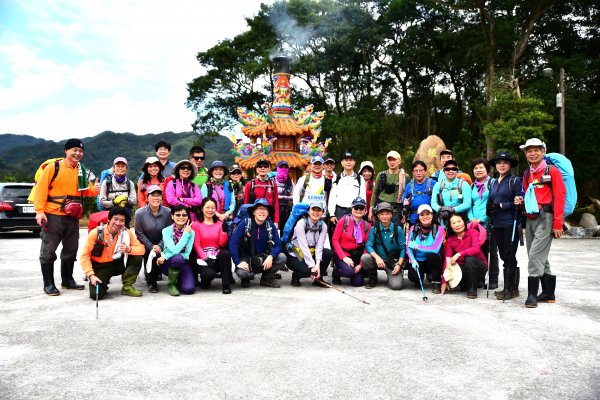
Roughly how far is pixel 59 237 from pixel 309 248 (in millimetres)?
3134

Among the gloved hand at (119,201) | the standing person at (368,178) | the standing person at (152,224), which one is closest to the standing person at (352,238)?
the standing person at (368,178)

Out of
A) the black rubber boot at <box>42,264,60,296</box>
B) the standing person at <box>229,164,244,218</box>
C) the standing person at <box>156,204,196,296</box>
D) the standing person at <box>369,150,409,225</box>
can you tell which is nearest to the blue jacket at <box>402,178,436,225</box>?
the standing person at <box>369,150,409,225</box>

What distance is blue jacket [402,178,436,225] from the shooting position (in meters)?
6.72

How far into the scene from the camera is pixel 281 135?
20.1 m

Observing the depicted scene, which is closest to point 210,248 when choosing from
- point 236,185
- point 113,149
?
point 236,185

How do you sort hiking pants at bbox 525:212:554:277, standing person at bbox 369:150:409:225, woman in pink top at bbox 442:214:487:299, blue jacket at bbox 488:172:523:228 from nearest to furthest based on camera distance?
hiking pants at bbox 525:212:554:277 < blue jacket at bbox 488:172:523:228 < woman in pink top at bbox 442:214:487:299 < standing person at bbox 369:150:409:225

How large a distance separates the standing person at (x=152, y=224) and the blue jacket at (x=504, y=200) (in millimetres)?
4078

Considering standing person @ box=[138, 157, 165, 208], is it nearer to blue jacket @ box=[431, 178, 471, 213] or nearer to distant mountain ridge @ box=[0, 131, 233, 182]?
blue jacket @ box=[431, 178, 471, 213]

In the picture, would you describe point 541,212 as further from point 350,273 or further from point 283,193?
point 283,193

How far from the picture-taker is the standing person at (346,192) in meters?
7.21

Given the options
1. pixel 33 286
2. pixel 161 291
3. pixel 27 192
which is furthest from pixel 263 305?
pixel 27 192

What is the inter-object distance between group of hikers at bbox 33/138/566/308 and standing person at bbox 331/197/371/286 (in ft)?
0.05

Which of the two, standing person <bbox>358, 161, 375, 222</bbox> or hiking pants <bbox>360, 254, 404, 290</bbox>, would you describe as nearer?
hiking pants <bbox>360, 254, 404, 290</bbox>

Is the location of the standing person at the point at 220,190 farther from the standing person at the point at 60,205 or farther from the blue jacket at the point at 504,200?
the blue jacket at the point at 504,200
